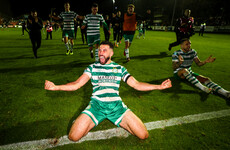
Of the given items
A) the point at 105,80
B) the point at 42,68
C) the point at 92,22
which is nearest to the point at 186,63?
the point at 105,80

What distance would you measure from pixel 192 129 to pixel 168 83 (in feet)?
3.49

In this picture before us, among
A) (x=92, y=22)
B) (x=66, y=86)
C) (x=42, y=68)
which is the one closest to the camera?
(x=66, y=86)

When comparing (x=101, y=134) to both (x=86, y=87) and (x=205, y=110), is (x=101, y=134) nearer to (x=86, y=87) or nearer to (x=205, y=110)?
(x=86, y=87)

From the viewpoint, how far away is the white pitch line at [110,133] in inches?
80.7

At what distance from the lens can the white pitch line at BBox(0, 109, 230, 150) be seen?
205cm

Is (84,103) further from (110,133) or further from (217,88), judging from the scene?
(217,88)

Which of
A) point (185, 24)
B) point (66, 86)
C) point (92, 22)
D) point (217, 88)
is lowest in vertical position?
point (217, 88)

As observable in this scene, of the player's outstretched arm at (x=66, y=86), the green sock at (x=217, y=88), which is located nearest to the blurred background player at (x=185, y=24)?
the green sock at (x=217, y=88)

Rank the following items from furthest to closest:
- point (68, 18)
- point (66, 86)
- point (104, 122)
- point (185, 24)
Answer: point (185, 24)
point (68, 18)
point (104, 122)
point (66, 86)

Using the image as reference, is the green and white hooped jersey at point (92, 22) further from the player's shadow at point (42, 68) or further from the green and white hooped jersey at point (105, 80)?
the green and white hooped jersey at point (105, 80)

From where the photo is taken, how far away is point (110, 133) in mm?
2369

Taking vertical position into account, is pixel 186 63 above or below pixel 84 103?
above

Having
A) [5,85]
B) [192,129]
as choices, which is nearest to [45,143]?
[192,129]

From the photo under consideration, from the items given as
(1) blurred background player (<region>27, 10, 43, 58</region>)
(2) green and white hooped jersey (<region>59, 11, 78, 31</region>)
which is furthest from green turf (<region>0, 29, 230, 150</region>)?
(2) green and white hooped jersey (<region>59, 11, 78, 31</region>)
